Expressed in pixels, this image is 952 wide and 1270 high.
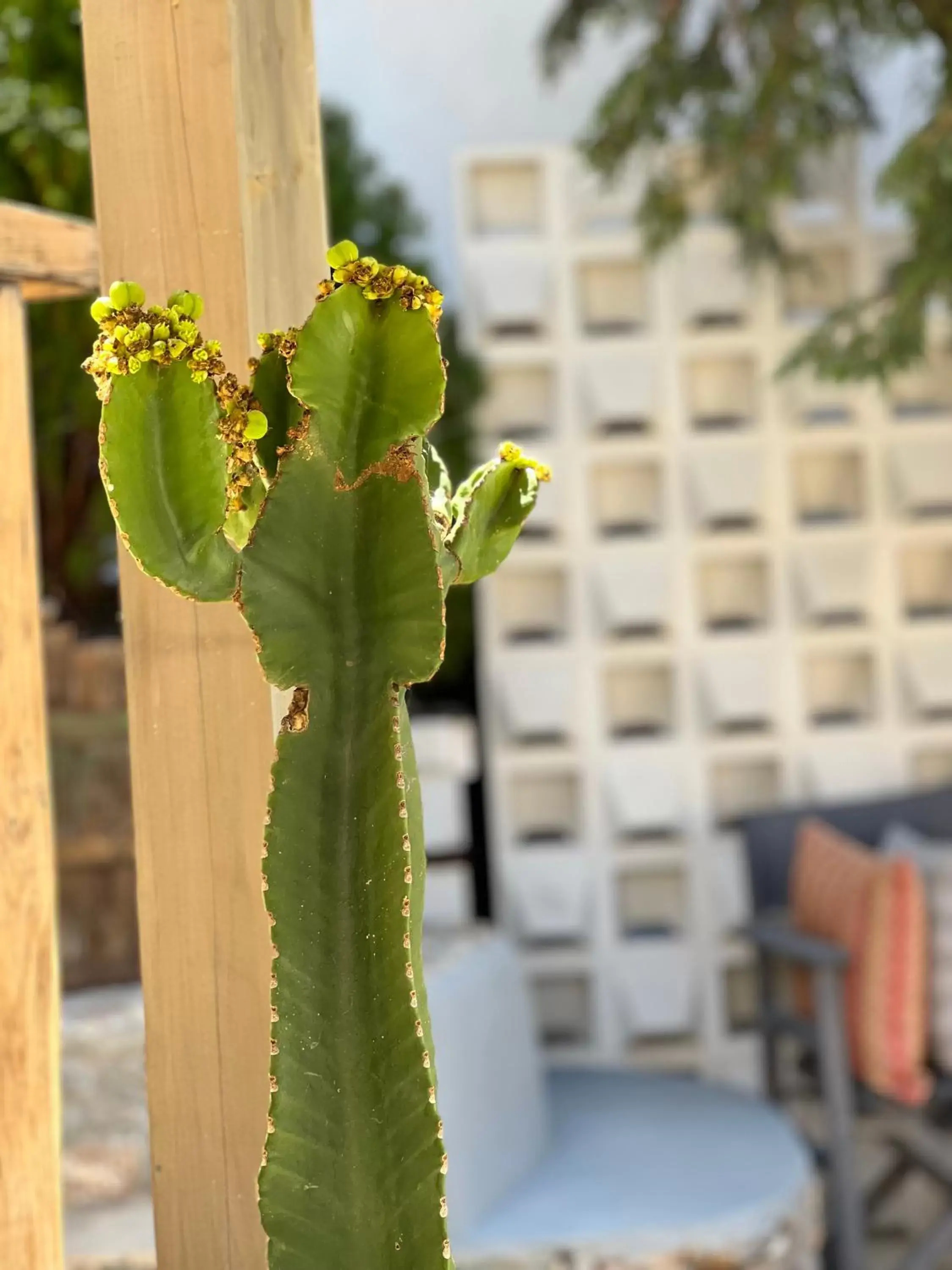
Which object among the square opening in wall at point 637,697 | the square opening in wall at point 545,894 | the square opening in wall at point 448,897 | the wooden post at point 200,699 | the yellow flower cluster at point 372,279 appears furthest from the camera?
the square opening in wall at point 637,697

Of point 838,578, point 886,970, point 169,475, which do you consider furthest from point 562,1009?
point 169,475

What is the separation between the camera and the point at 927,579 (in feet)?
11.8

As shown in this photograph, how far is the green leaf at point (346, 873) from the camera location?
84 cm

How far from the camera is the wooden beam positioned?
49.5 inches

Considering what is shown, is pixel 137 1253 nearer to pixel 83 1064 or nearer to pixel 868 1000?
pixel 83 1064

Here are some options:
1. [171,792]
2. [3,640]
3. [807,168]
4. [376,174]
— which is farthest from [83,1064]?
[807,168]

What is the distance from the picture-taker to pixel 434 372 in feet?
2.73

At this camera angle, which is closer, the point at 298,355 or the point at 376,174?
the point at 298,355

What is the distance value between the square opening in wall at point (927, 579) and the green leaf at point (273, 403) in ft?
9.34

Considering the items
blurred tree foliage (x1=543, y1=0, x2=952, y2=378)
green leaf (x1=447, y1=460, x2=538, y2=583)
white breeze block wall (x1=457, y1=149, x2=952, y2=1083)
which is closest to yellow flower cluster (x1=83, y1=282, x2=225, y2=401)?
green leaf (x1=447, y1=460, x2=538, y2=583)

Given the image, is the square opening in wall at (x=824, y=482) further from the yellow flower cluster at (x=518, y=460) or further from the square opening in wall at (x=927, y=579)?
the yellow flower cluster at (x=518, y=460)

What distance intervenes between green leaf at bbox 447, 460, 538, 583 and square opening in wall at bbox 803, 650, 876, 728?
264cm

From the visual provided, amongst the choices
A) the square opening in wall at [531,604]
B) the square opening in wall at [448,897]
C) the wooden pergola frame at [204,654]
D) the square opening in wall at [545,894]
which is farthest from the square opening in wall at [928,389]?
the wooden pergola frame at [204,654]

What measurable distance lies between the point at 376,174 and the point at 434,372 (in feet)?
9.25
